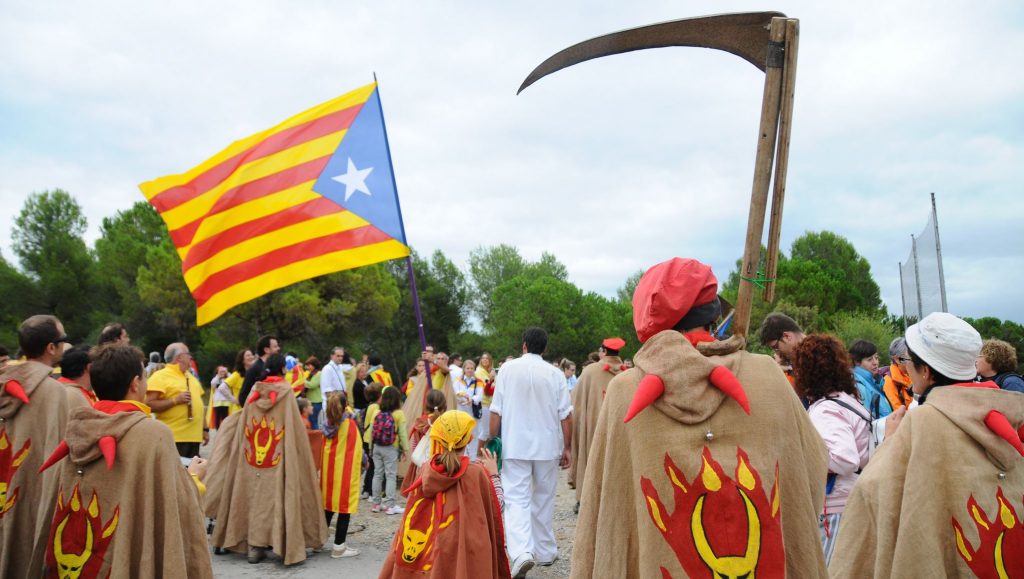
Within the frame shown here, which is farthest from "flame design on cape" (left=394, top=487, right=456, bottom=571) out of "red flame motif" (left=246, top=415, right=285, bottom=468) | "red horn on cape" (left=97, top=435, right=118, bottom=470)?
"red flame motif" (left=246, top=415, right=285, bottom=468)

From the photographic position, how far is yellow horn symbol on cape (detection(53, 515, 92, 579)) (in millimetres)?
3490

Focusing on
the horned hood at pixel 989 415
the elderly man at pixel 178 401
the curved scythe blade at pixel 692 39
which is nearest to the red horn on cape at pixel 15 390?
the elderly man at pixel 178 401

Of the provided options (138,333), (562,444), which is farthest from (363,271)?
(562,444)

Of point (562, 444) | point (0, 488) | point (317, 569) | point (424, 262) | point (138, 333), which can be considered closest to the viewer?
point (0, 488)

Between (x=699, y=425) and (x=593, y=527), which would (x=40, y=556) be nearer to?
(x=593, y=527)

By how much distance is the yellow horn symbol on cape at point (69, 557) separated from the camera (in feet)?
11.5

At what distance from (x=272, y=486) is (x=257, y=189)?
3.20 m

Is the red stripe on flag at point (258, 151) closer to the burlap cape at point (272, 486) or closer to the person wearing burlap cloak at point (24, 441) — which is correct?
the burlap cape at point (272, 486)

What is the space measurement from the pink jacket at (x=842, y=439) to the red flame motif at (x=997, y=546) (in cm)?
126

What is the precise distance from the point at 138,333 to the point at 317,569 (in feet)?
125

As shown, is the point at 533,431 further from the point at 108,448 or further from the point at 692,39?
the point at 692,39

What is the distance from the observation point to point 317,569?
689cm

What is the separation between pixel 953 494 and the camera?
270 cm

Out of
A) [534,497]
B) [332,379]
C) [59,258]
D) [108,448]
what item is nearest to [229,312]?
[59,258]
